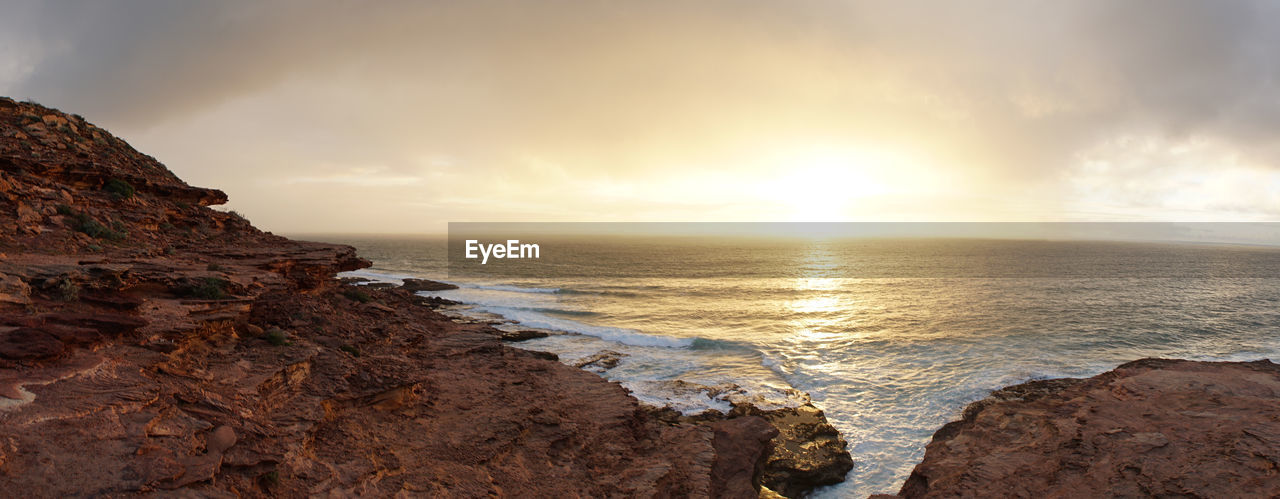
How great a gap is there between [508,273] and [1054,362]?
62.1 m

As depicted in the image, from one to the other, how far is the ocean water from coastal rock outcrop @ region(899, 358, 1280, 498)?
88.6 inches

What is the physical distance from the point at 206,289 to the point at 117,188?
355 inches

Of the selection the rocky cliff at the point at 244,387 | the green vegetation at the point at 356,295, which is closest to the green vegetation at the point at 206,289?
the rocky cliff at the point at 244,387

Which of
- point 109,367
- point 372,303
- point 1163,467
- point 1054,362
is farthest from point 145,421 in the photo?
point 1054,362

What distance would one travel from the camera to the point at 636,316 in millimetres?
39188

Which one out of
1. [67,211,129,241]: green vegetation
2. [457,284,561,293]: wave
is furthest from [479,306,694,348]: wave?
[67,211,129,241]: green vegetation

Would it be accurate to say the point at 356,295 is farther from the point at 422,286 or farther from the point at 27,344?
the point at 422,286

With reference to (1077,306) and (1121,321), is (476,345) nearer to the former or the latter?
(1121,321)

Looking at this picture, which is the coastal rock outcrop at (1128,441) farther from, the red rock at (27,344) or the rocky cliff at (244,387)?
the red rock at (27,344)

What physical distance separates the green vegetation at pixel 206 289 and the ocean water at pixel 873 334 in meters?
14.4

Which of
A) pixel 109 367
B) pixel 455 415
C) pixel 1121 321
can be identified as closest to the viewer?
pixel 109 367

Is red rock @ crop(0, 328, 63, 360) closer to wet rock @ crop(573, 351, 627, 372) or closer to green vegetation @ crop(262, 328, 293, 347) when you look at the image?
green vegetation @ crop(262, 328, 293, 347)

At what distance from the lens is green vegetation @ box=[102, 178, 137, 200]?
1734 cm

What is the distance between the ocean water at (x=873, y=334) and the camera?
20484 millimetres
